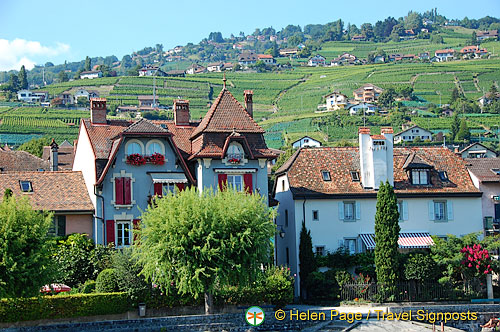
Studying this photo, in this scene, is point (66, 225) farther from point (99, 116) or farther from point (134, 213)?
point (99, 116)

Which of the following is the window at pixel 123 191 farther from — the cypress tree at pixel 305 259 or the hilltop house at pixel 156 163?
the cypress tree at pixel 305 259

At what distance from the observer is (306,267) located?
5059cm

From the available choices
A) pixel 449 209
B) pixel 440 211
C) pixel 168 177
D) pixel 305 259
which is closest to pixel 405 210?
pixel 440 211

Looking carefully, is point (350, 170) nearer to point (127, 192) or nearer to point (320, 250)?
point (320, 250)

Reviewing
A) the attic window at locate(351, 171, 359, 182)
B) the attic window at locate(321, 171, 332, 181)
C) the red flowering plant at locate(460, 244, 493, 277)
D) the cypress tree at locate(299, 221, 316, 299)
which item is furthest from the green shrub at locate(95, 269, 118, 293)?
the red flowering plant at locate(460, 244, 493, 277)

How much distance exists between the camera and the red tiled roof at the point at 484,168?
182ft

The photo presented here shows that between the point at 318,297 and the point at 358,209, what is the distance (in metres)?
7.21

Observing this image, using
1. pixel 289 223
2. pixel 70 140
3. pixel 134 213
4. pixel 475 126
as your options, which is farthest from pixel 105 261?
pixel 475 126

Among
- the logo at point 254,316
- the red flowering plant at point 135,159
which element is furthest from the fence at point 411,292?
the red flowering plant at point 135,159

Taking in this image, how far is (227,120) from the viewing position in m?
51.3

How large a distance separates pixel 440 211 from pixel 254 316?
18.3 metres

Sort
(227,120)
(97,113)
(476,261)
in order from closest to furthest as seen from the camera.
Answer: (476,261) → (227,120) → (97,113)

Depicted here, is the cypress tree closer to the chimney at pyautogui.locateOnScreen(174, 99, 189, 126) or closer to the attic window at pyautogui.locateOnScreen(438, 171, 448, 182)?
the attic window at pyautogui.locateOnScreen(438, 171, 448, 182)

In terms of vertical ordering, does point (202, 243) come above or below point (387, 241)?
above
